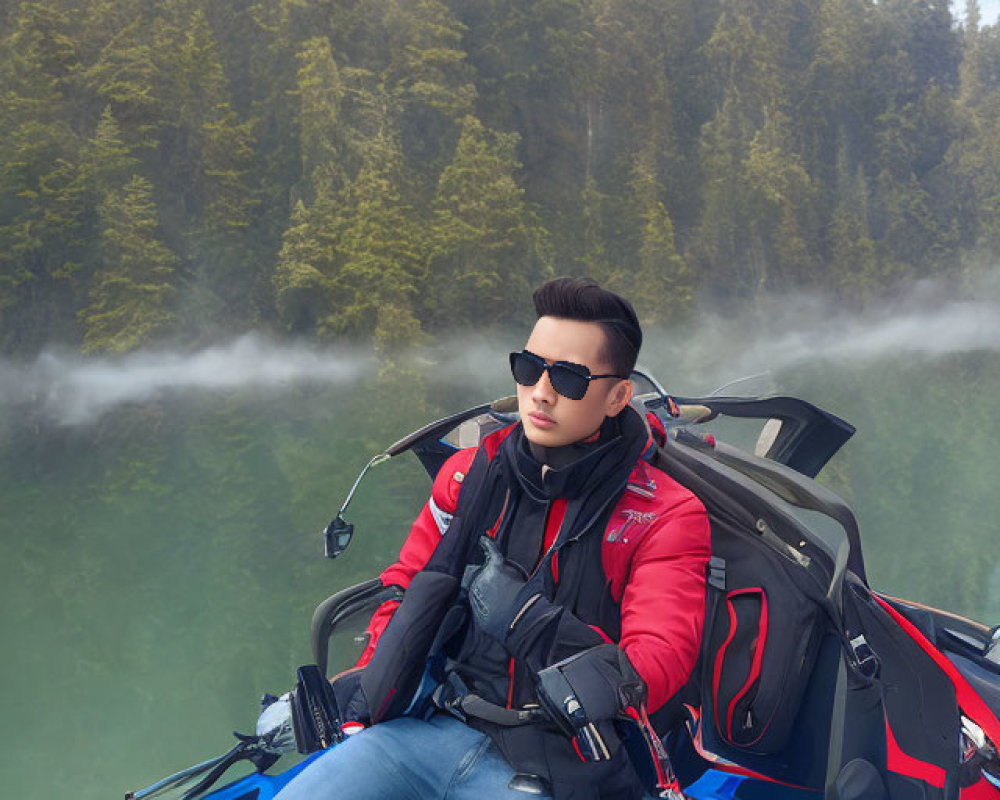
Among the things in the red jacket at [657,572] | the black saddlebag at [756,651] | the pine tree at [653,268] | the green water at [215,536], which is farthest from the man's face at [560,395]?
the pine tree at [653,268]

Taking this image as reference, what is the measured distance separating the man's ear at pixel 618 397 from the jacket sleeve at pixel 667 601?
0.17m

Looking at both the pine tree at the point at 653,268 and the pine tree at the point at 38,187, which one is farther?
the pine tree at the point at 653,268

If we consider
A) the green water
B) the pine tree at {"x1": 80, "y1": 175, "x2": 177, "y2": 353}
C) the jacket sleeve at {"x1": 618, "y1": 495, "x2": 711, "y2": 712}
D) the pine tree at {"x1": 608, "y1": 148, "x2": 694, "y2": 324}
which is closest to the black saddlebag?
the jacket sleeve at {"x1": 618, "y1": 495, "x2": 711, "y2": 712}

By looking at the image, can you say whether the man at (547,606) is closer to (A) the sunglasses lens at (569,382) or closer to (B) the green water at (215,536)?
(A) the sunglasses lens at (569,382)

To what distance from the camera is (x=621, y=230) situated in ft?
36.7

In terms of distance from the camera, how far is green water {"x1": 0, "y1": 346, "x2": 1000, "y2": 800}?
458 cm

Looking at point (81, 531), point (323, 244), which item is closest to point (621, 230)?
point (323, 244)

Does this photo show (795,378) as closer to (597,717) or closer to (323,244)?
(323,244)

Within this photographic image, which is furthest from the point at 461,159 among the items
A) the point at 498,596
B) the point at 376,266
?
the point at 498,596

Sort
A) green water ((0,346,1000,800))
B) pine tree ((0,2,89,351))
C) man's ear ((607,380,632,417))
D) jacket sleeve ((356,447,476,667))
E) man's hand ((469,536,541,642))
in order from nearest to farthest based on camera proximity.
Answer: man's hand ((469,536,541,642)), man's ear ((607,380,632,417)), jacket sleeve ((356,447,476,667)), green water ((0,346,1000,800)), pine tree ((0,2,89,351))

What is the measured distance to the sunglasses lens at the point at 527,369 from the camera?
130cm

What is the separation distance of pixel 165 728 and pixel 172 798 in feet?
12.0

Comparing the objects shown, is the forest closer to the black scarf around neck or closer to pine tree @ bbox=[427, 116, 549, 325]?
pine tree @ bbox=[427, 116, 549, 325]

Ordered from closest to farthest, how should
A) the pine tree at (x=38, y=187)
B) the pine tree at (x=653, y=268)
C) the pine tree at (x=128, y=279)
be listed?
the pine tree at (x=38, y=187) → the pine tree at (x=128, y=279) → the pine tree at (x=653, y=268)
